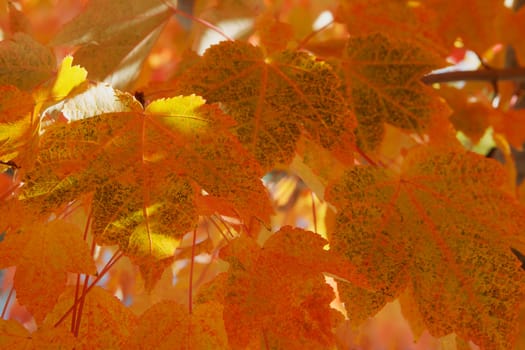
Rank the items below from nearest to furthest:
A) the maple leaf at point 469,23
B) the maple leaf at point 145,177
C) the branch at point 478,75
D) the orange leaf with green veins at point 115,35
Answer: the maple leaf at point 145,177, the orange leaf with green veins at point 115,35, the branch at point 478,75, the maple leaf at point 469,23

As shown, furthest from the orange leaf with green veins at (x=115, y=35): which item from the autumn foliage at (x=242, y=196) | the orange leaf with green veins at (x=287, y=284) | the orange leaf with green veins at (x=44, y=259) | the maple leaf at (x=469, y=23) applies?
the maple leaf at (x=469, y=23)

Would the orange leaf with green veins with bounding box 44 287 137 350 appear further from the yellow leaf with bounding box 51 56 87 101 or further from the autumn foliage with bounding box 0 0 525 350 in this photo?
the yellow leaf with bounding box 51 56 87 101

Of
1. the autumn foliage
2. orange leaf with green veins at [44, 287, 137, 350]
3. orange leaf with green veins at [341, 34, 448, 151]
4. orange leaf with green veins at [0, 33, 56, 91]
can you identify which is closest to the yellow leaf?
the autumn foliage

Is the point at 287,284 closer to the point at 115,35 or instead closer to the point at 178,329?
the point at 178,329

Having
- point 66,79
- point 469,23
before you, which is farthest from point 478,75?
point 66,79

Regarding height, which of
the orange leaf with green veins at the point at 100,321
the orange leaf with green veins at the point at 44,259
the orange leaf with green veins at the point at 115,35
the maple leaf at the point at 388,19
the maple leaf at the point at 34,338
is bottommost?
the orange leaf with green veins at the point at 100,321

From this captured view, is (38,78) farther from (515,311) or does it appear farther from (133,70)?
(515,311)

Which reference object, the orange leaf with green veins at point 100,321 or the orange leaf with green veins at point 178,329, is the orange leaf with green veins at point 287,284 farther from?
the orange leaf with green veins at point 100,321
